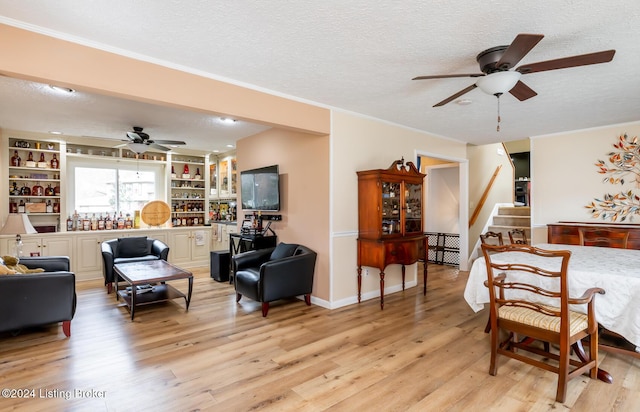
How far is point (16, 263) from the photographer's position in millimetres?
3482

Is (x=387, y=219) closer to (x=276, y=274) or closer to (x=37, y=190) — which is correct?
(x=276, y=274)

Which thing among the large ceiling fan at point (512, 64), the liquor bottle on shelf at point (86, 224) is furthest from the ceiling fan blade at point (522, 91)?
the liquor bottle on shelf at point (86, 224)

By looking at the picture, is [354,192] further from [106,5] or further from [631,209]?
[631,209]

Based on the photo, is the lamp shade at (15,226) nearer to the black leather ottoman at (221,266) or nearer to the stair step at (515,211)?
the black leather ottoman at (221,266)

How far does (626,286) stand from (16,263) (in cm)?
551

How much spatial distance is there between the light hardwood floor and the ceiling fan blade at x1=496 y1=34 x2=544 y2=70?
225cm

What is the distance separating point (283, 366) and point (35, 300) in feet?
7.68

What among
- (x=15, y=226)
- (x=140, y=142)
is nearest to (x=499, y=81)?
(x=140, y=142)

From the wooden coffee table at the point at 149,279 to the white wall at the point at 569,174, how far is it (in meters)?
5.52

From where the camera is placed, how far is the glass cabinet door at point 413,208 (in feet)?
14.5

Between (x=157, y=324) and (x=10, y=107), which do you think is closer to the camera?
(x=157, y=324)

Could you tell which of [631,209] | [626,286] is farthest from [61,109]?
[631,209]

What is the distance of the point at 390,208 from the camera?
13.9ft

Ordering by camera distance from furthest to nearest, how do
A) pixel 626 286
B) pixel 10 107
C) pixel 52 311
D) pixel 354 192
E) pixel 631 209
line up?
pixel 631 209, pixel 354 192, pixel 10 107, pixel 52 311, pixel 626 286
